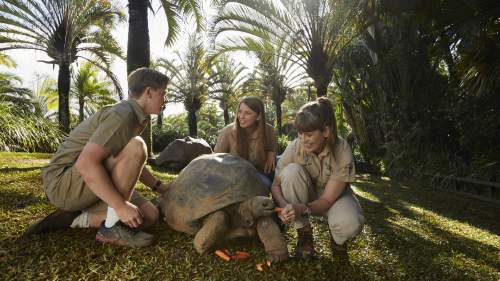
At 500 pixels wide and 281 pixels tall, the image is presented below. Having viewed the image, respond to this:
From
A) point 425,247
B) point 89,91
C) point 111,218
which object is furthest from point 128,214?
point 89,91

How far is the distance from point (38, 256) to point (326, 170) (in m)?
1.99

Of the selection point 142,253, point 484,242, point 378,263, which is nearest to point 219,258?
point 142,253

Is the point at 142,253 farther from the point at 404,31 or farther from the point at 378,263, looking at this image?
the point at 404,31

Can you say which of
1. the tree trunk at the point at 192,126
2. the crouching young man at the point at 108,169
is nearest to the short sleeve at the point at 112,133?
the crouching young man at the point at 108,169

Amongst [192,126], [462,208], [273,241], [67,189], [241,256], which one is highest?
[192,126]

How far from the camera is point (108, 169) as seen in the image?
7.59ft

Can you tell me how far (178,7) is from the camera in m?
8.64

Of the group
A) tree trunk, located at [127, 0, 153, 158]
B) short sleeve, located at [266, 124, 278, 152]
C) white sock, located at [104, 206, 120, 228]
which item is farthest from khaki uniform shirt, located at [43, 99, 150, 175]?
tree trunk, located at [127, 0, 153, 158]

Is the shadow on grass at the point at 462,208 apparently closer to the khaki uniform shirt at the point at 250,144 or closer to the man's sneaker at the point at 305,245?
the khaki uniform shirt at the point at 250,144

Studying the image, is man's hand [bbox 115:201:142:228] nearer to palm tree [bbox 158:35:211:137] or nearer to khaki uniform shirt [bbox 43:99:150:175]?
khaki uniform shirt [bbox 43:99:150:175]

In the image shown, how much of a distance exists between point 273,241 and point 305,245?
26cm

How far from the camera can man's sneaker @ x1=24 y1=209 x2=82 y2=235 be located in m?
2.52

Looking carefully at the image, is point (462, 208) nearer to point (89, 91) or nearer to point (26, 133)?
point (26, 133)

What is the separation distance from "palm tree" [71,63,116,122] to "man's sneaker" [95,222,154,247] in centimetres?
2398
